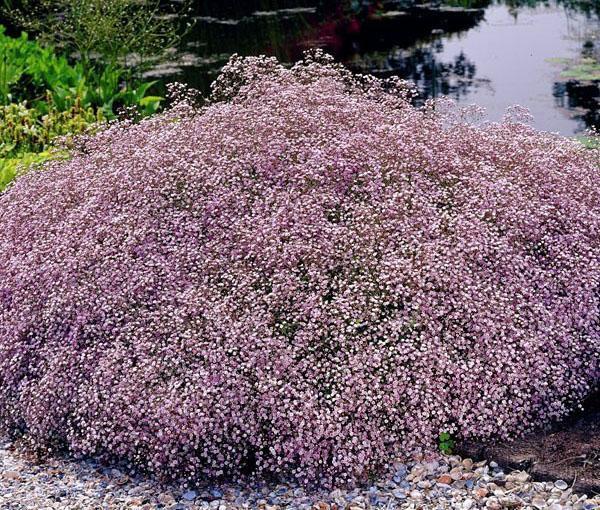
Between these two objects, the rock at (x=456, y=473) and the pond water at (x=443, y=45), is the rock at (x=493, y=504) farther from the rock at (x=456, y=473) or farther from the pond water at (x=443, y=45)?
the pond water at (x=443, y=45)

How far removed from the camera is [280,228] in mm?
4500

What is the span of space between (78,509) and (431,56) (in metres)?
11.5

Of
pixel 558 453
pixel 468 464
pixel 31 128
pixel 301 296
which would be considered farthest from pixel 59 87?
pixel 558 453

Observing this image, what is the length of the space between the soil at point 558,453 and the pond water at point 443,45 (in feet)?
22.3

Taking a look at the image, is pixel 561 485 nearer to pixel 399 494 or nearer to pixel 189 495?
pixel 399 494

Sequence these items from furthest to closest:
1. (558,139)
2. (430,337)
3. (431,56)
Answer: (431,56) → (558,139) → (430,337)

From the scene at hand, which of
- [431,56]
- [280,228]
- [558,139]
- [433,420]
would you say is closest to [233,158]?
[280,228]

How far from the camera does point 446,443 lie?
4.14 meters

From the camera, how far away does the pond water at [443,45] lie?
11.8 meters

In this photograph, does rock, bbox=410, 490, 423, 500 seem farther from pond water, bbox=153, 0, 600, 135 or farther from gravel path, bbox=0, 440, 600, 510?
pond water, bbox=153, 0, 600, 135

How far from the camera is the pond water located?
11805 millimetres

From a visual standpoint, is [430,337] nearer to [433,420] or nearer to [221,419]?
[433,420]

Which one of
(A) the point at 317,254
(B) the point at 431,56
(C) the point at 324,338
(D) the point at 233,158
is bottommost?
(B) the point at 431,56

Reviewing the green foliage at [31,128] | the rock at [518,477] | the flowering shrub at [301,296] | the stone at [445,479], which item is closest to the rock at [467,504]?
the stone at [445,479]
